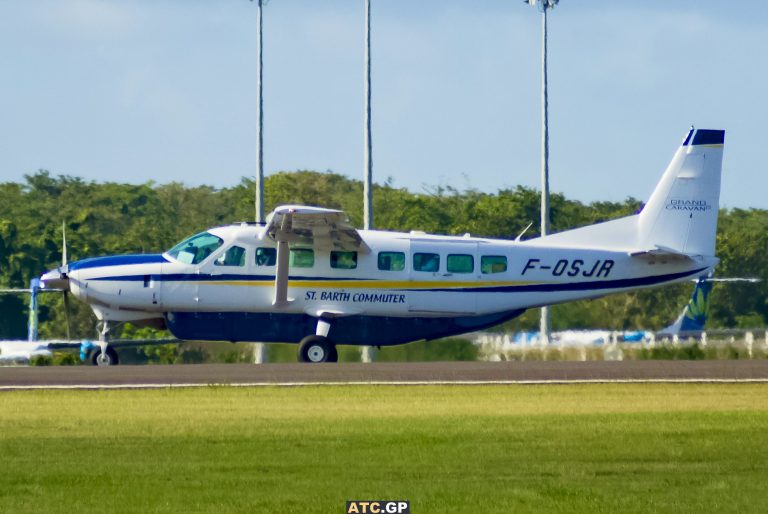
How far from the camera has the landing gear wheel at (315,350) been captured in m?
30.6

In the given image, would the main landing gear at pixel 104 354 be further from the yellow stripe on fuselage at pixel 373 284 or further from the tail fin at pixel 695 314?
the tail fin at pixel 695 314

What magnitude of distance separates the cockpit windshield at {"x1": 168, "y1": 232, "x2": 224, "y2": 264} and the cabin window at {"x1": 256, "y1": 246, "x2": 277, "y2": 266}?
755 mm

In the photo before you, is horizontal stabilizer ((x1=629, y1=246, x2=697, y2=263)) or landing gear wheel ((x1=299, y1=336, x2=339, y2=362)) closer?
landing gear wheel ((x1=299, y1=336, x2=339, y2=362))

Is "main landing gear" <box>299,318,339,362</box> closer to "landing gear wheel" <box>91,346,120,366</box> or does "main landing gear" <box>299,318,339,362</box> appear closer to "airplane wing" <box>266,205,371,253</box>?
"airplane wing" <box>266,205,371,253</box>

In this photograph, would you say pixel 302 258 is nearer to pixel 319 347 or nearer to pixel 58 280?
pixel 319 347

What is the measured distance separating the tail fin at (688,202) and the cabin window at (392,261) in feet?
16.1

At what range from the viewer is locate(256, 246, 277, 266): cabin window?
30484mm

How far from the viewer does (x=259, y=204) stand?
43.3 m

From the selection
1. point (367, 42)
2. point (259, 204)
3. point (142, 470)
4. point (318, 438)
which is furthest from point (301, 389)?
point (367, 42)

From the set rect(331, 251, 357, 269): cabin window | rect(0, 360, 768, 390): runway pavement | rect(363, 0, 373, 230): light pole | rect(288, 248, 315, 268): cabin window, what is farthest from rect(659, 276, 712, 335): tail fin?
rect(288, 248, 315, 268): cabin window

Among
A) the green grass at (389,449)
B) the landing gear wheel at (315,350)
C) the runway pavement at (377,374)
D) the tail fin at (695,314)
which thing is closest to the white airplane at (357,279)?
the landing gear wheel at (315,350)

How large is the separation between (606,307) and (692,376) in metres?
21.7

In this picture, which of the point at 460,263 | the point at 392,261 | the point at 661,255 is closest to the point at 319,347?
the point at 392,261

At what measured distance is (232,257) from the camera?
100 ft
